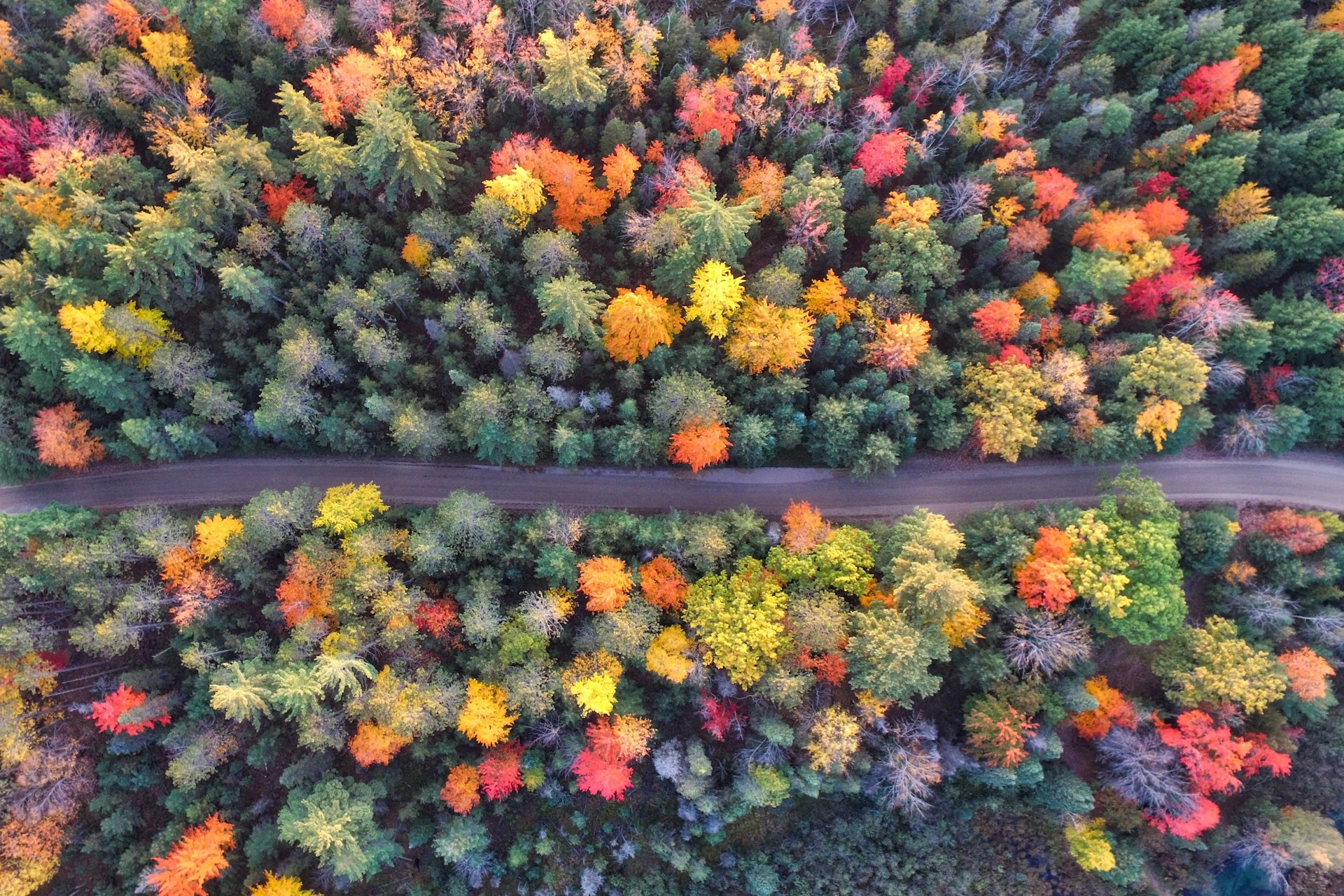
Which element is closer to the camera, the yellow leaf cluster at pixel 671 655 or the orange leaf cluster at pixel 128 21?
the yellow leaf cluster at pixel 671 655

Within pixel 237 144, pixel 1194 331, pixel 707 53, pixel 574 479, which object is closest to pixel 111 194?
pixel 237 144

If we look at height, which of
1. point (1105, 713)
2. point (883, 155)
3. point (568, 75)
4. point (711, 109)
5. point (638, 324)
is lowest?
point (1105, 713)

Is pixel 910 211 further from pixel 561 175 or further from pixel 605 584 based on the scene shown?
pixel 605 584

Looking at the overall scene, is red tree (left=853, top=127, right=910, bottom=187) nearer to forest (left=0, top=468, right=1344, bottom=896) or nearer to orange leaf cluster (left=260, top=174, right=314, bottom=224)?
forest (left=0, top=468, right=1344, bottom=896)

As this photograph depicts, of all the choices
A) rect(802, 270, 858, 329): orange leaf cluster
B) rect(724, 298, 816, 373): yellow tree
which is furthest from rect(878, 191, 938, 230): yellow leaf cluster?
rect(724, 298, 816, 373): yellow tree

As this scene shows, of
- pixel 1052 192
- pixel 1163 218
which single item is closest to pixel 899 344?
pixel 1052 192

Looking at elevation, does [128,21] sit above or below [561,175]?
above

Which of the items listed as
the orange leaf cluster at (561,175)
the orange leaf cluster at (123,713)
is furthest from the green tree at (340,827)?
the orange leaf cluster at (561,175)

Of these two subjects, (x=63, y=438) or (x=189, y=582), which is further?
(x=63, y=438)

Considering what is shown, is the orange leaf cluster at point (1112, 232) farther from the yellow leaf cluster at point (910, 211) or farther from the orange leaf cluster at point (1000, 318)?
the yellow leaf cluster at point (910, 211)
